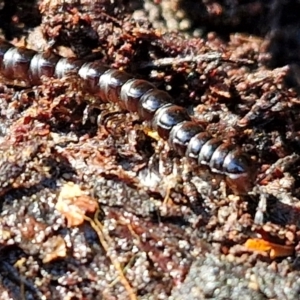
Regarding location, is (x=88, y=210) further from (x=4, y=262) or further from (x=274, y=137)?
(x=274, y=137)

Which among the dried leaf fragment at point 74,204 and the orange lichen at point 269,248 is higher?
the dried leaf fragment at point 74,204

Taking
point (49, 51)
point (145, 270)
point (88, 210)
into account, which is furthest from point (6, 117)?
point (145, 270)

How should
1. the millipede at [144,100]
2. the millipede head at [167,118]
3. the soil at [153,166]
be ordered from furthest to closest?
the millipede head at [167,118] → the millipede at [144,100] → the soil at [153,166]

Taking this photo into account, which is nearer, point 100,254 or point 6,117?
point 100,254

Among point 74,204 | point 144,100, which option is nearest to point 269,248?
point 74,204

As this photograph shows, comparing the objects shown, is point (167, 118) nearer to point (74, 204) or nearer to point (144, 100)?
point (144, 100)

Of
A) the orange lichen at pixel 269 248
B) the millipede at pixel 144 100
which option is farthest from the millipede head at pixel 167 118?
the orange lichen at pixel 269 248

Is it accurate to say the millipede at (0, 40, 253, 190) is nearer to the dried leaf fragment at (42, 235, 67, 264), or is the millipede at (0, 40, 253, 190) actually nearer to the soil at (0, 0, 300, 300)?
the soil at (0, 0, 300, 300)

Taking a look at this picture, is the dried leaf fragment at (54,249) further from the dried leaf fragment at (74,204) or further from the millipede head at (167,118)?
the millipede head at (167,118)
